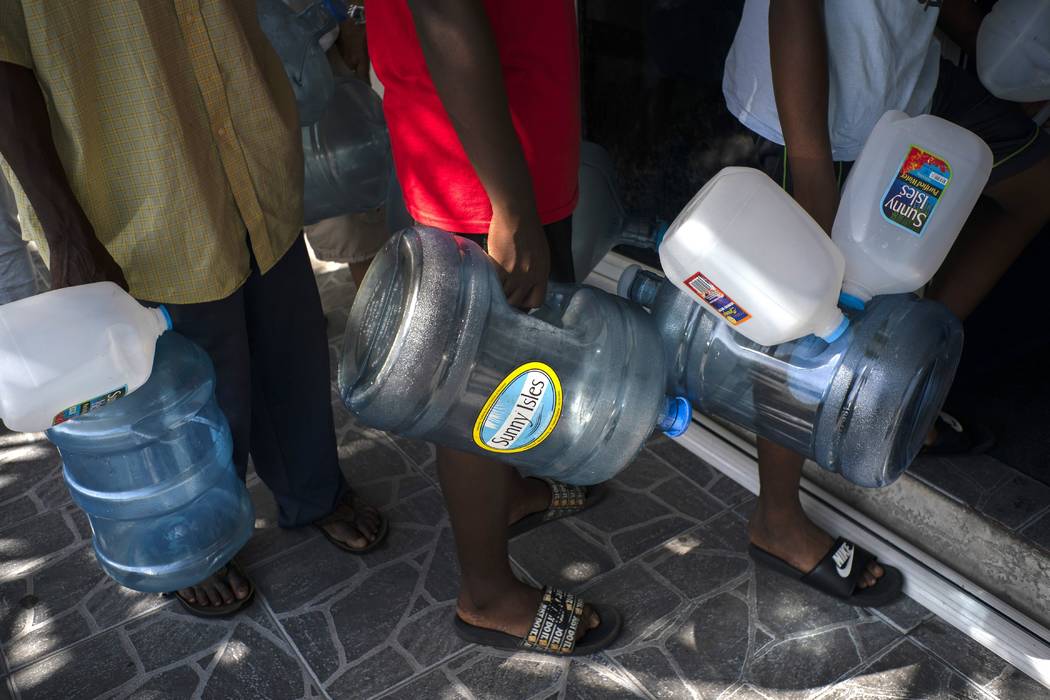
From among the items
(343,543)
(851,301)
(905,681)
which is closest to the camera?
(851,301)

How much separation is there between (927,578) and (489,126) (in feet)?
5.19

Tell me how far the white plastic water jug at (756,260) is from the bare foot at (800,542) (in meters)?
0.87

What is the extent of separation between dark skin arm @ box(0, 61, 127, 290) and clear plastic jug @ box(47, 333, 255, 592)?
320 mm

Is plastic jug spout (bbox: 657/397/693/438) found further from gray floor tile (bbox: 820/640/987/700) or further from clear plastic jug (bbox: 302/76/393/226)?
clear plastic jug (bbox: 302/76/393/226)

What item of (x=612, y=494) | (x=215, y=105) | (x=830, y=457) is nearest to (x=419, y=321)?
(x=215, y=105)

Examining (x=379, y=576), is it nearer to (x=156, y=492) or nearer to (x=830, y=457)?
(x=156, y=492)

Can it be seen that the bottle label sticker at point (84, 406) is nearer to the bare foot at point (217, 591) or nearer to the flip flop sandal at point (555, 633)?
the bare foot at point (217, 591)

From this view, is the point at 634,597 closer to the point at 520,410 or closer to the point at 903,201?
the point at 520,410

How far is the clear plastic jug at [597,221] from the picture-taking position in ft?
6.88

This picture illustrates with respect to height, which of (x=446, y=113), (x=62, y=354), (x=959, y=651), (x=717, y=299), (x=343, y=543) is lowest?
(x=343, y=543)

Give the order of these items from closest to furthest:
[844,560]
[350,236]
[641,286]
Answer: [641,286] → [844,560] → [350,236]

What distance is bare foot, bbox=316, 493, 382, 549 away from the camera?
7.89ft

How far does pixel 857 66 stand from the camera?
63.1 inches

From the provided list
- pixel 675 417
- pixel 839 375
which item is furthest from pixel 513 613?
pixel 839 375
